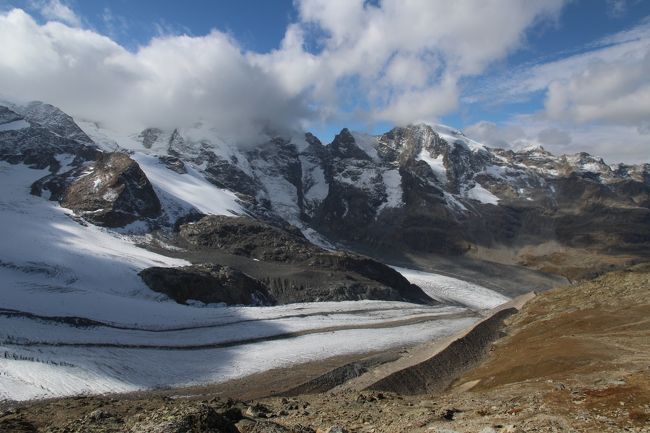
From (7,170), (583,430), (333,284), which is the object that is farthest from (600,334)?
(7,170)

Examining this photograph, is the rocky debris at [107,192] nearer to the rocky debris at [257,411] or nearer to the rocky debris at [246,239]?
the rocky debris at [246,239]

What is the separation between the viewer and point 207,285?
373 feet

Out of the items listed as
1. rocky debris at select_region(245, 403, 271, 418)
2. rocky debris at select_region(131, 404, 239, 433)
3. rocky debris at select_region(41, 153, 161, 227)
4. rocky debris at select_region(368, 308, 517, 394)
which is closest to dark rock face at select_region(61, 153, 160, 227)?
rocky debris at select_region(41, 153, 161, 227)

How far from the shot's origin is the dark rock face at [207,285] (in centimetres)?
10819

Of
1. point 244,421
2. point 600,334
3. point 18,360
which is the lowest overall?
point 18,360

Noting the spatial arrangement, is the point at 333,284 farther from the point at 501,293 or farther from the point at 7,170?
the point at 7,170

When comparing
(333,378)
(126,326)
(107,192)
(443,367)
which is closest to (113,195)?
(107,192)

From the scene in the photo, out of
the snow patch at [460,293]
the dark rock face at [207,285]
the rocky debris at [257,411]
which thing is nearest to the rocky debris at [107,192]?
the dark rock face at [207,285]

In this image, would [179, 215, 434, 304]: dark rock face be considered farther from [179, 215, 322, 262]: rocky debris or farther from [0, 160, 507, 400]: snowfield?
[0, 160, 507, 400]: snowfield

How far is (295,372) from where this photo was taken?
5784 centimetres

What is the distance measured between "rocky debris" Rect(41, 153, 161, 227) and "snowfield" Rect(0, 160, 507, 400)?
23040mm

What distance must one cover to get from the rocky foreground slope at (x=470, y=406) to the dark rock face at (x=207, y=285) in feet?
194

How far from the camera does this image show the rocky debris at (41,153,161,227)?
6348 inches

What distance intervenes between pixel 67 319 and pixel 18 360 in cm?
2014
